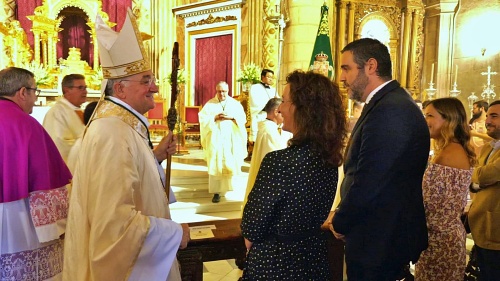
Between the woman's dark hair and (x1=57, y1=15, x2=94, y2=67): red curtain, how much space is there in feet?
38.5

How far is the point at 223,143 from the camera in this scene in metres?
6.55

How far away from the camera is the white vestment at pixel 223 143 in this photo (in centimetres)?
635

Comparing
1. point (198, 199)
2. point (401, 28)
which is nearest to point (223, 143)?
point (198, 199)

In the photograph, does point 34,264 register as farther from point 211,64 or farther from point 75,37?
point 75,37

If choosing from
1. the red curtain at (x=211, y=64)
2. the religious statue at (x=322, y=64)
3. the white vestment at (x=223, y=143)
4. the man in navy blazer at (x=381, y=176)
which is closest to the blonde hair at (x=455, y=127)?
the man in navy blazer at (x=381, y=176)

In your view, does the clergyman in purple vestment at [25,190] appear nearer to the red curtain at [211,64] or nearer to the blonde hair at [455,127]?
the blonde hair at [455,127]

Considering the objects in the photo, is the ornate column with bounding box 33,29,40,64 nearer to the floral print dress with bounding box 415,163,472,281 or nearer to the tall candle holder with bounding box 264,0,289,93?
the tall candle holder with bounding box 264,0,289,93

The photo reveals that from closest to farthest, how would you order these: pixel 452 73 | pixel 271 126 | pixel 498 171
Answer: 1. pixel 498 171
2. pixel 271 126
3. pixel 452 73

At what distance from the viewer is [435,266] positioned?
271 centimetres

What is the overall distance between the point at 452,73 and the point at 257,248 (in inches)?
402

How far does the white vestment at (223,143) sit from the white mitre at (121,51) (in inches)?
181

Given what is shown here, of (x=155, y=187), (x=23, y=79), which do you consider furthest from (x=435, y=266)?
(x=23, y=79)

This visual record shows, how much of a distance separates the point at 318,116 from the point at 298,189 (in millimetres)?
313

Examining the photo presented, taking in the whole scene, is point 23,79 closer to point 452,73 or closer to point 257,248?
A: point 257,248
